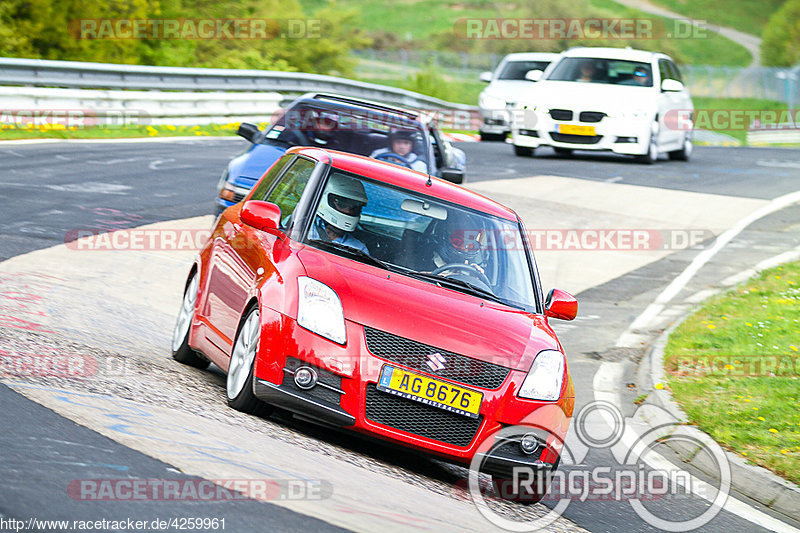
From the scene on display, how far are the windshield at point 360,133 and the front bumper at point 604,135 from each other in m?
10.7

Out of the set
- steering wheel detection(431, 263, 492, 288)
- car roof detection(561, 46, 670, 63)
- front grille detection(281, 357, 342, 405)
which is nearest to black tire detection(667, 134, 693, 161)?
car roof detection(561, 46, 670, 63)

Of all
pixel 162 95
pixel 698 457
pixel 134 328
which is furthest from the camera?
pixel 162 95

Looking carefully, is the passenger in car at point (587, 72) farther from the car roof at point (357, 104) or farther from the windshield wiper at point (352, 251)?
the windshield wiper at point (352, 251)

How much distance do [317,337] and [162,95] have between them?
18.0 m

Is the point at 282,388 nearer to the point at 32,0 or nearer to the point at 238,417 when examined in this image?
the point at 238,417

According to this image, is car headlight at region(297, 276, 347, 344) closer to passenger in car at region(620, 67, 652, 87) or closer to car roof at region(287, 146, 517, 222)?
car roof at region(287, 146, 517, 222)

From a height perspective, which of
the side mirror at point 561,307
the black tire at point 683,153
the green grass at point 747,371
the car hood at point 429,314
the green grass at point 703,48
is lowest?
the green grass at point 703,48

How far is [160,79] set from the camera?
914 inches

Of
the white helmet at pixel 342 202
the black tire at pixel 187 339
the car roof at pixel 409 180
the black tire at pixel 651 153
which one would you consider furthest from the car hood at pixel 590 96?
the white helmet at pixel 342 202

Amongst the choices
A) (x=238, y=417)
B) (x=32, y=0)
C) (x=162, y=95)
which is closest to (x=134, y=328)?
(x=238, y=417)

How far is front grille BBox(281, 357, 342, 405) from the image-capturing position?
235 inches

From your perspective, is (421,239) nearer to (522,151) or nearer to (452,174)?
(452,174)

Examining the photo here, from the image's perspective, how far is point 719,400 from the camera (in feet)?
29.7

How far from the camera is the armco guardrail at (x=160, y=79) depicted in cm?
1995
